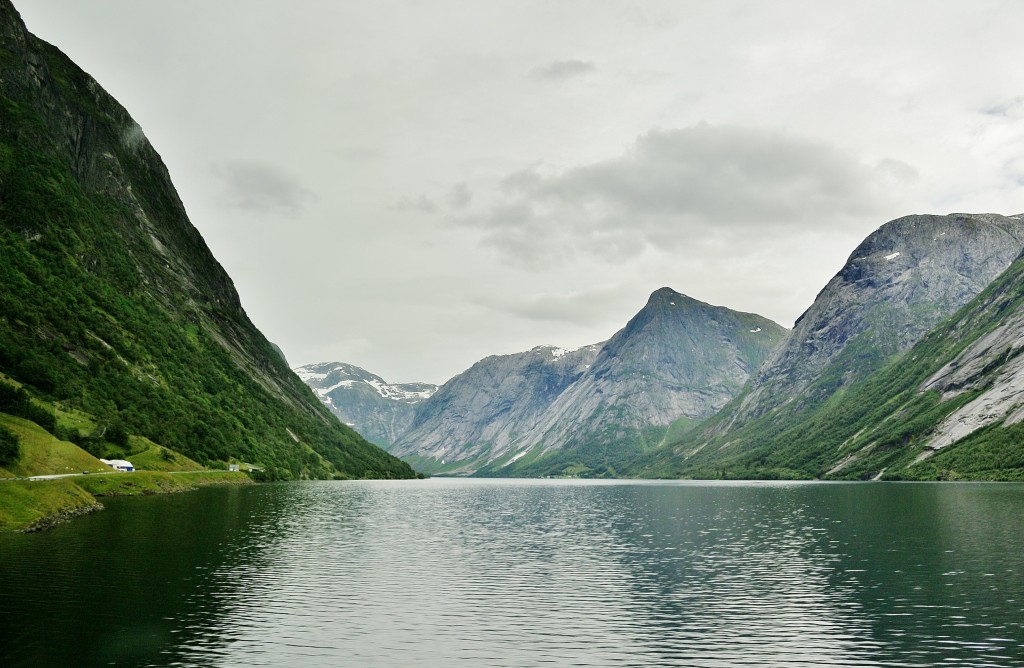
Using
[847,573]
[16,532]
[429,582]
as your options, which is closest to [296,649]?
[429,582]

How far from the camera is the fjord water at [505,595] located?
3809 cm

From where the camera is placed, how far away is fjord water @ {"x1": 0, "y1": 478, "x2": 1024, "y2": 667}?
125ft

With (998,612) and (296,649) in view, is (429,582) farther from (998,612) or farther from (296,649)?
(998,612)

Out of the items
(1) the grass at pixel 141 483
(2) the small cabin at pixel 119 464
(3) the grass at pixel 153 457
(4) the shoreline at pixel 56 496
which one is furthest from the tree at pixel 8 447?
(3) the grass at pixel 153 457

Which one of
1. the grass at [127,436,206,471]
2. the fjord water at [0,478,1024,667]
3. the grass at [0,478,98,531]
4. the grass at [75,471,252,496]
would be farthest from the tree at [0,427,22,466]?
the grass at [127,436,206,471]

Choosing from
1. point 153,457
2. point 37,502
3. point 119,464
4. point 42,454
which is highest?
point 42,454

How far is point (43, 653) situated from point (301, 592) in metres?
21.3

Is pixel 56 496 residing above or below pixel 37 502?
above

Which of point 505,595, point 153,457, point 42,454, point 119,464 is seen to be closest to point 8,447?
point 42,454

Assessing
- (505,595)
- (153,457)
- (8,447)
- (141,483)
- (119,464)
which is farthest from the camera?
(153,457)

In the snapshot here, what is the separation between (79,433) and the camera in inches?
5871

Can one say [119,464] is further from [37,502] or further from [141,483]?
[37,502]

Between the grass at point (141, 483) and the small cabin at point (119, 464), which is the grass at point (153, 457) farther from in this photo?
the small cabin at point (119, 464)

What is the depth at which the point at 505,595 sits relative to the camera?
181 ft
